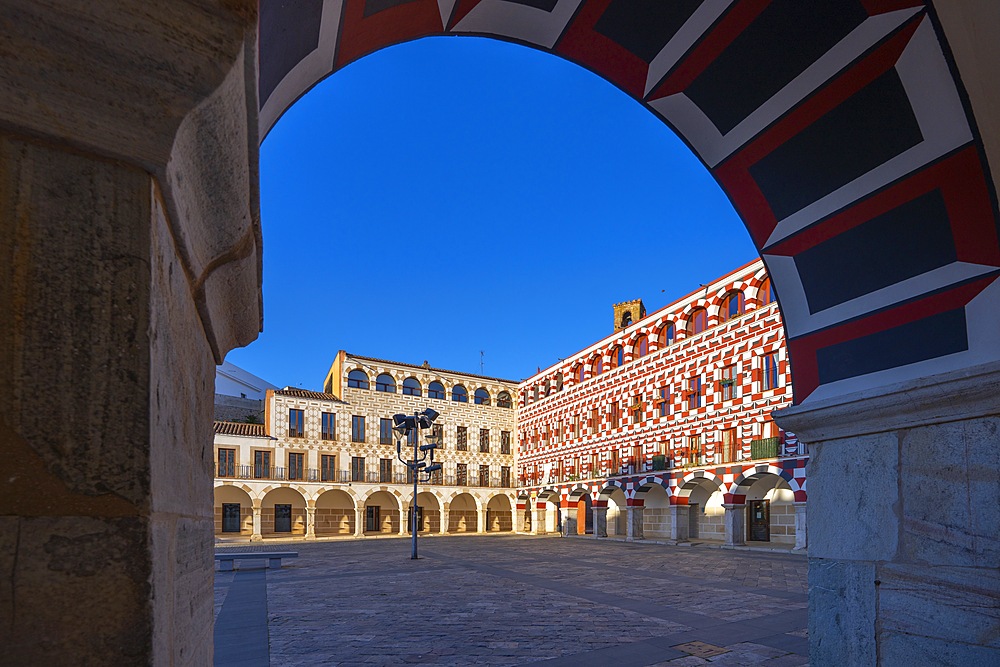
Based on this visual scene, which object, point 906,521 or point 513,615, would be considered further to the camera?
point 513,615

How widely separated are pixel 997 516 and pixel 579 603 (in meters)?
7.49

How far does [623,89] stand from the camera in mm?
3289

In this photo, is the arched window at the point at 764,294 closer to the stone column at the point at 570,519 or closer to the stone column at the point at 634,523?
the stone column at the point at 634,523

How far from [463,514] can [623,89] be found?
121 feet

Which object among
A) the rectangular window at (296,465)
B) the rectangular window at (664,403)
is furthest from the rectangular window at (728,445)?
the rectangular window at (296,465)

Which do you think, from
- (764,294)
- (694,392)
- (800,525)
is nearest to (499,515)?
(694,392)

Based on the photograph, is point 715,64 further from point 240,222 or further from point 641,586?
point 641,586

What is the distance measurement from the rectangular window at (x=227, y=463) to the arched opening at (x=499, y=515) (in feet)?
48.8

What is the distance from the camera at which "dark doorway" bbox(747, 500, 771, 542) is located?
915 inches

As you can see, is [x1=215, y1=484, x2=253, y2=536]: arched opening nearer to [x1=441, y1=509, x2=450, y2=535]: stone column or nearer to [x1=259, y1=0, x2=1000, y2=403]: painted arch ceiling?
[x1=441, y1=509, x2=450, y2=535]: stone column

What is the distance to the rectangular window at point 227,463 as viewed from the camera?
30375mm

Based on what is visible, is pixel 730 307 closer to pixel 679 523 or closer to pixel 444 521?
pixel 679 523

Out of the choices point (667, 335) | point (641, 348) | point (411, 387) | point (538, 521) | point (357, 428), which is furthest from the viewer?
point (411, 387)

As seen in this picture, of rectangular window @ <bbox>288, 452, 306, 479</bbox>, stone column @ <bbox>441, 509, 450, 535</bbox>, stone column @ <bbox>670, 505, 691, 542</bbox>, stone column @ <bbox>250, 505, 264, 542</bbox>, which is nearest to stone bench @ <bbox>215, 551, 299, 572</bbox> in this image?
stone column @ <bbox>670, 505, 691, 542</bbox>
